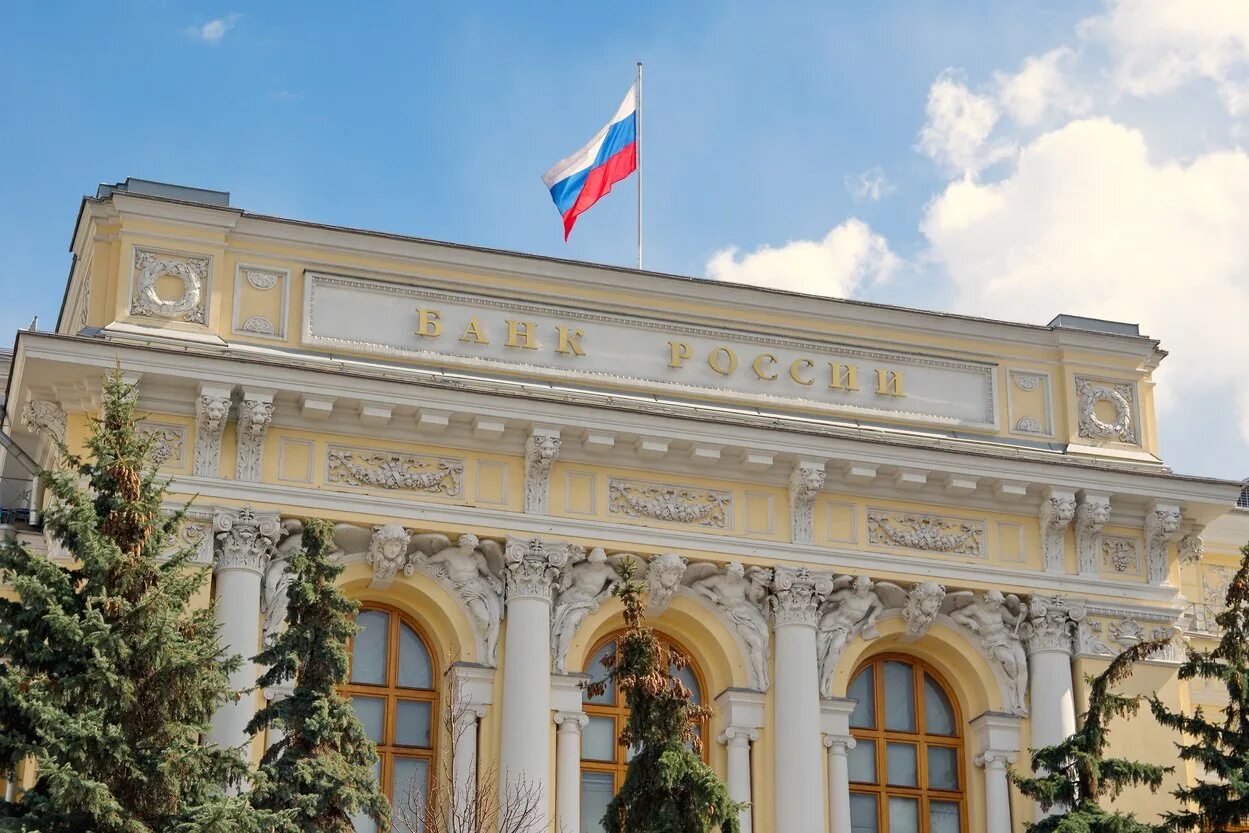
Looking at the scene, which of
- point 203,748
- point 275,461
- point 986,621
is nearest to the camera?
point 203,748

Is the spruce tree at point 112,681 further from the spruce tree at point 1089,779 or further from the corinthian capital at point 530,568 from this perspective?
the spruce tree at point 1089,779

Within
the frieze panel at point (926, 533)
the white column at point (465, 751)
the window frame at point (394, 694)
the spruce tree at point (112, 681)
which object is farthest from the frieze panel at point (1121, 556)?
the spruce tree at point (112, 681)

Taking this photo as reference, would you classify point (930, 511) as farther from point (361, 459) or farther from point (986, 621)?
point (361, 459)

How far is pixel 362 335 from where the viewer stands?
26844 millimetres

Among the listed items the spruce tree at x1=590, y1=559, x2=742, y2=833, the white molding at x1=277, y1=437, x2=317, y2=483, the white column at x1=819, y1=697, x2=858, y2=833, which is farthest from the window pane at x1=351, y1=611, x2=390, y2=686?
the white column at x1=819, y1=697, x2=858, y2=833

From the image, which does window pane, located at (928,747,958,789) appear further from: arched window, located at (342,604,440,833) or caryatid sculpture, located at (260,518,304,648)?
Result: caryatid sculpture, located at (260,518,304,648)

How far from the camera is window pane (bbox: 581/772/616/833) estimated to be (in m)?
26.5

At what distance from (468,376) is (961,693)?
304 inches

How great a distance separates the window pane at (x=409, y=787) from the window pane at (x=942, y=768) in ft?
22.0

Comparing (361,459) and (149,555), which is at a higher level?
(361,459)

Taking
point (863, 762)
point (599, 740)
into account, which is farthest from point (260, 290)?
point (863, 762)

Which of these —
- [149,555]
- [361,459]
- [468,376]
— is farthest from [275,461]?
[149,555]

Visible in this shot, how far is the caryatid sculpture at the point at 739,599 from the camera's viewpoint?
27.2 meters

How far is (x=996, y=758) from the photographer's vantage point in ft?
91.5
